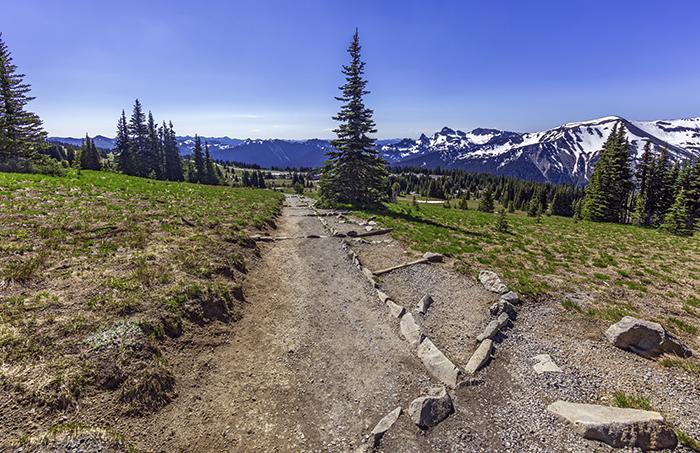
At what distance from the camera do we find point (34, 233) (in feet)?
40.5


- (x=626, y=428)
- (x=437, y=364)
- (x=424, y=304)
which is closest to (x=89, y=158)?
(x=424, y=304)

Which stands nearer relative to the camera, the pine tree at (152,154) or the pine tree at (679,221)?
the pine tree at (679,221)

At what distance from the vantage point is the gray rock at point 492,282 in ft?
42.5

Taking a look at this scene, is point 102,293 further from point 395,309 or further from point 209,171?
point 209,171

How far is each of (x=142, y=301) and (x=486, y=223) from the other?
2985cm

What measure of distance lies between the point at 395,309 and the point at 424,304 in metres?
1.29

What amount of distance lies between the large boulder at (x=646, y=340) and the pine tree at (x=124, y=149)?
81.1 m

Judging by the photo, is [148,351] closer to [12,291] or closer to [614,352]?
[12,291]

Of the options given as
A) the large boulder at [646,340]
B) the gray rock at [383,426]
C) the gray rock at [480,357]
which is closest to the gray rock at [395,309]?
the gray rock at [480,357]

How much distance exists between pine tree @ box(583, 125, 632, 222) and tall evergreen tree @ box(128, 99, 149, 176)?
9004cm

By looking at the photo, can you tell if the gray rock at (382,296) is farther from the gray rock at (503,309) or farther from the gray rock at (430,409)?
the gray rock at (430,409)

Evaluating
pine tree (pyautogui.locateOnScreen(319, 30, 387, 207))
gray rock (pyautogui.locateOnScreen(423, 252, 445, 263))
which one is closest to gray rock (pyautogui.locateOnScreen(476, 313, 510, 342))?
gray rock (pyautogui.locateOnScreen(423, 252, 445, 263))

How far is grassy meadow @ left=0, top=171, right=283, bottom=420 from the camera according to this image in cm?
623

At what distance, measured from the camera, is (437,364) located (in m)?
8.51
